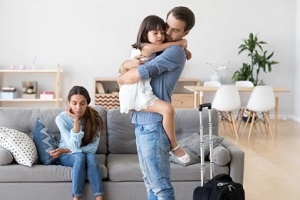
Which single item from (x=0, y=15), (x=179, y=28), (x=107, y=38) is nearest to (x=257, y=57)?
(x=107, y=38)

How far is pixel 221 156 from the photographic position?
3.26 metres

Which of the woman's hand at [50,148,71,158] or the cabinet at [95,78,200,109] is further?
the cabinet at [95,78,200,109]

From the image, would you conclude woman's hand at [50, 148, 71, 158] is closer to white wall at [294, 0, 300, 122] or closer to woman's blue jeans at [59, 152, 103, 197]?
woman's blue jeans at [59, 152, 103, 197]

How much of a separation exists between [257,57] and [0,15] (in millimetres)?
4322

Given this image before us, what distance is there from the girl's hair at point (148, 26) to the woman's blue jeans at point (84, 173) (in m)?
1.35

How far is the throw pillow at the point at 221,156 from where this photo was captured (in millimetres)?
3266

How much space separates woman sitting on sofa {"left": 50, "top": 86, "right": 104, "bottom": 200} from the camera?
3.11 meters

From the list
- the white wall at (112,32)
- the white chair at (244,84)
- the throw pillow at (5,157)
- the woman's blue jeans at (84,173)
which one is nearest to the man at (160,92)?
the woman's blue jeans at (84,173)

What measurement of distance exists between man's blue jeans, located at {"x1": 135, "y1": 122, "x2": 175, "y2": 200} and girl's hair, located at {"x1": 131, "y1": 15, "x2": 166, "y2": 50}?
36cm

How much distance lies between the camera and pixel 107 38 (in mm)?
7984

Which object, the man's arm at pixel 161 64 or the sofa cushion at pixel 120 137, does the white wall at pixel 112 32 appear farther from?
the man's arm at pixel 161 64

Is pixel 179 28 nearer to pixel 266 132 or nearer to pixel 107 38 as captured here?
pixel 266 132

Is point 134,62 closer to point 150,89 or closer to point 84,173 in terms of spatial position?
point 150,89

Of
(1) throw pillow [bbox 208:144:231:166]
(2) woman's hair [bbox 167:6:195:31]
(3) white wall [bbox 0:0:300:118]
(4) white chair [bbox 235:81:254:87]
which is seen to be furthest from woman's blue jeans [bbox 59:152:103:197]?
(3) white wall [bbox 0:0:300:118]
